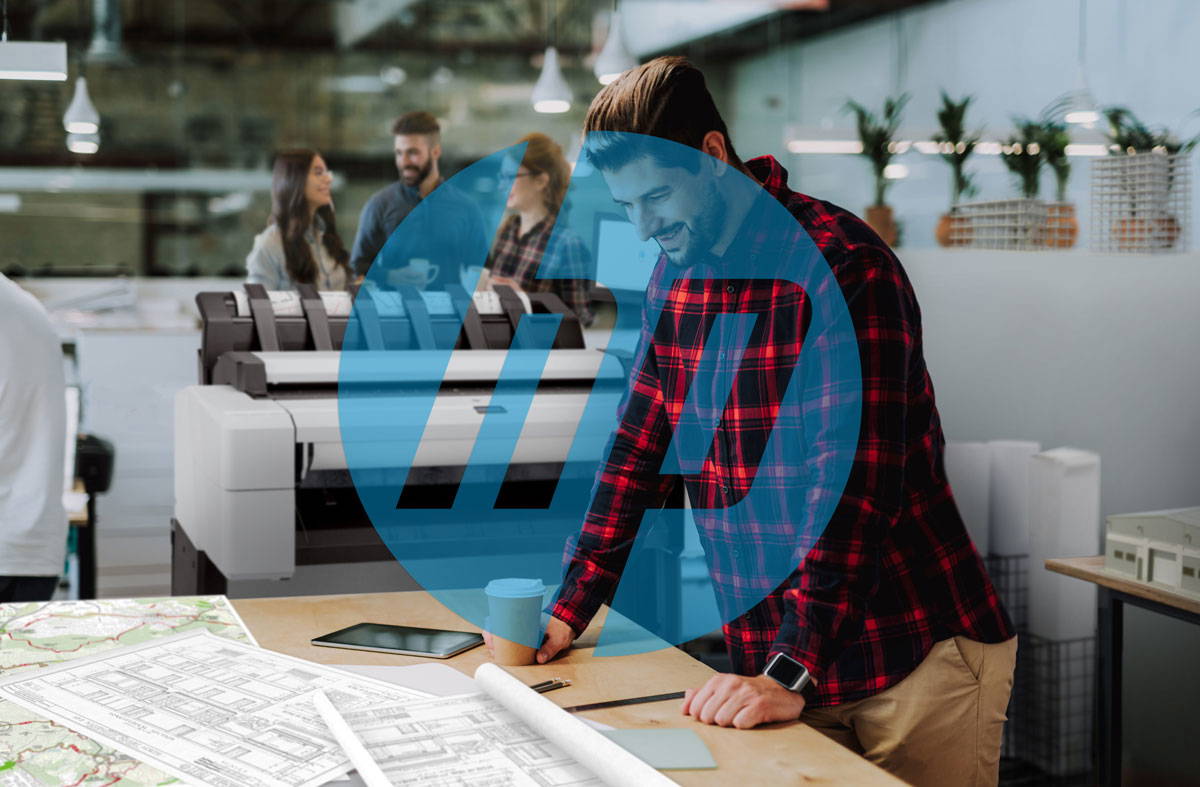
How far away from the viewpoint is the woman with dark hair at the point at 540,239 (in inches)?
141

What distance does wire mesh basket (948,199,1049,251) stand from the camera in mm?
3158

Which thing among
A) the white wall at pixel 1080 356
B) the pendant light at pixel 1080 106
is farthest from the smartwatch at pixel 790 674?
the pendant light at pixel 1080 106

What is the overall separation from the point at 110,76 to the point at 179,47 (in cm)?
44

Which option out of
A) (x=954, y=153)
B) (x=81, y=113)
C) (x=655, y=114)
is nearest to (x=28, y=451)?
(x=655, y=114)

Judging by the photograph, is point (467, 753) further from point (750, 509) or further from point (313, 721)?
point (750, 509)

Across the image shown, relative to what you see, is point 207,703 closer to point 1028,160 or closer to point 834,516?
point 834,516

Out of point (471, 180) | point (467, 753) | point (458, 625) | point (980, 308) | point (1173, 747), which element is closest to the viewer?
point (467, 753)

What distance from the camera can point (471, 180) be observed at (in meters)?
7.00

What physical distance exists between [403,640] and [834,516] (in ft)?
1.82

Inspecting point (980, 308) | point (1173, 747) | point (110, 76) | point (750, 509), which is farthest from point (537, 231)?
point (110, 76)

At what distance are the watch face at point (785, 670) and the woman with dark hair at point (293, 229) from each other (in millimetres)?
2953

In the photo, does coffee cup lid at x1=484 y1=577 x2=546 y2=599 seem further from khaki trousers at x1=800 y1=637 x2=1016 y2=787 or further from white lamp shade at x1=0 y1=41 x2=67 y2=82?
white lamp shade at x1=0 y1=41 x2=67 y2=82

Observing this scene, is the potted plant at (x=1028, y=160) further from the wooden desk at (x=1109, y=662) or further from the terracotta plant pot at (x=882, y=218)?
the wooden desk at (x=1109, y=662)

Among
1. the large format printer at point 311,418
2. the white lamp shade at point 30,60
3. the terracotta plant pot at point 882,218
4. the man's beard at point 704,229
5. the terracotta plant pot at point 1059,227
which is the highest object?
the white lamp shade at point 30,60
